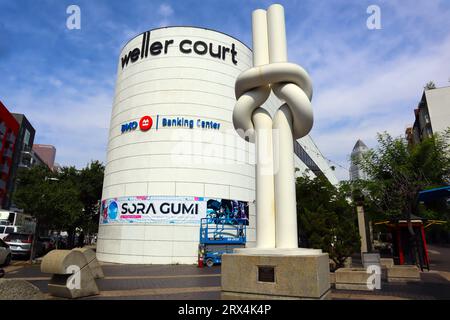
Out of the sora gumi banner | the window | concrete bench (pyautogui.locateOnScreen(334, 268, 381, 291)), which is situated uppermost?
the window

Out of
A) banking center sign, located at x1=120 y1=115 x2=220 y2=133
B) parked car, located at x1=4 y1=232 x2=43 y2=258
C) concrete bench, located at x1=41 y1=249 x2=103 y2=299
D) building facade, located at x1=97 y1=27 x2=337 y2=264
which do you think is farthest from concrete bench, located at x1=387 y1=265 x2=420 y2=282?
parked car, located at x1=4 y1=232 x2=43 y2=258

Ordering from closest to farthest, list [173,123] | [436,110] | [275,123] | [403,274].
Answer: [275,123] < [403,274] < [173,123] < [436,110]

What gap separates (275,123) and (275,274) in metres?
3.63

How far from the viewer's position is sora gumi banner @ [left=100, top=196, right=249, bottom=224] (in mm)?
22609

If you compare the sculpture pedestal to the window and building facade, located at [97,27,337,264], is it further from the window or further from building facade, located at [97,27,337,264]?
the window

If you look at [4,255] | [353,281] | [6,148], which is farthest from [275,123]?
[6,148]

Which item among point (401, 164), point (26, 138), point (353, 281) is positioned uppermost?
point (26, 138)

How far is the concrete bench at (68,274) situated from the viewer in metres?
8.95

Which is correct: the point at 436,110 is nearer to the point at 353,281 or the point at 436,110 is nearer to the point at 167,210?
the point at 167,210

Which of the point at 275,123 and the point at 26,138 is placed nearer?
the point at 275,123

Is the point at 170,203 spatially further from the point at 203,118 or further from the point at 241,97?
→ the point at 241,97

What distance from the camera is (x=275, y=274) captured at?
20.8 ft

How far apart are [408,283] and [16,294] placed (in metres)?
13.7

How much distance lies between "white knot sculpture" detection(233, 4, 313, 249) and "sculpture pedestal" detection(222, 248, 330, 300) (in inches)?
27.7
